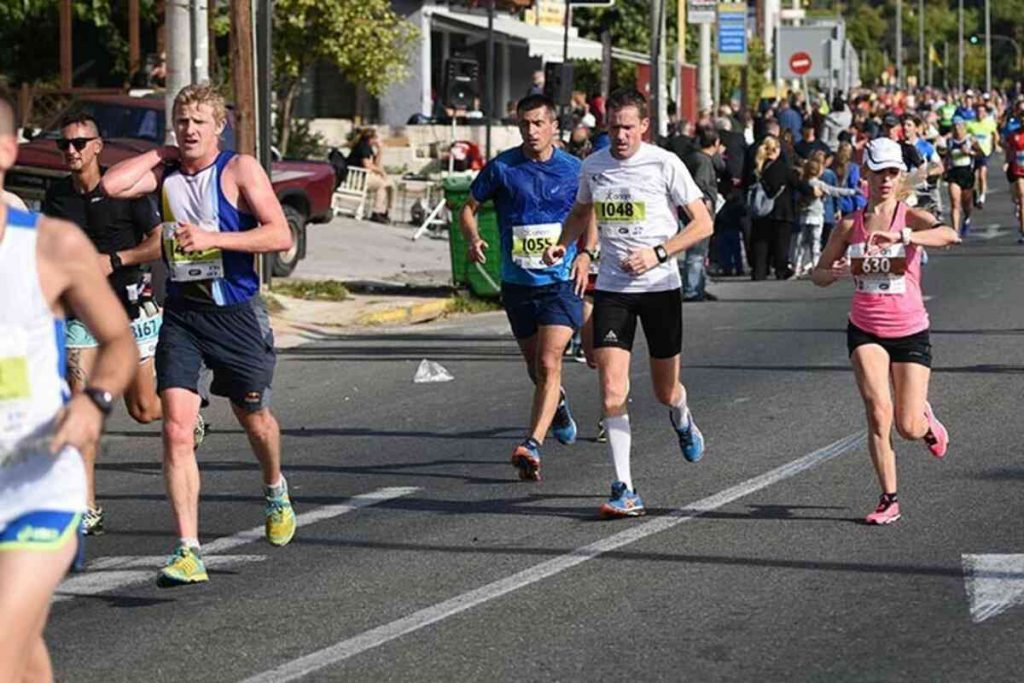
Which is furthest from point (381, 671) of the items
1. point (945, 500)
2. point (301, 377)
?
point (301, 377)

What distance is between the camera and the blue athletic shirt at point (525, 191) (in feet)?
38.9

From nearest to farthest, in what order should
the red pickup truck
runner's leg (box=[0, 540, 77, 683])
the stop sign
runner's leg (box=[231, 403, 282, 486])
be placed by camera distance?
runner's leg (box=[0, 540, 77, 683])
runner's leg (box=[231, 403, 282, 486])
the red pickup truck
the stop sign

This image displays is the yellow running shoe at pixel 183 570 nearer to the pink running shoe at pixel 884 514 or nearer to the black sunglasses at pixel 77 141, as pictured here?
the black sunglasses at pixel 77 141

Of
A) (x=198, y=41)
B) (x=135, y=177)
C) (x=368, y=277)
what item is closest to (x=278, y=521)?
(x=135, y=177)

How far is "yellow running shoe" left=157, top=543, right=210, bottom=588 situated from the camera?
8688 mm

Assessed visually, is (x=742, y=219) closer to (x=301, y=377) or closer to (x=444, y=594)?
(x=301, y=377)

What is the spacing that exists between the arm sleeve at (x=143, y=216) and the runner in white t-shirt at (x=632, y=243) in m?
2.12

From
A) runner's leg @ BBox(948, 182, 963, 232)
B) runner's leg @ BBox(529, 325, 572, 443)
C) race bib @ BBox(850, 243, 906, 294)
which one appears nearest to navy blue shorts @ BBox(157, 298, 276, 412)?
runner's leg @ BBox(529, 325, 572, 443)

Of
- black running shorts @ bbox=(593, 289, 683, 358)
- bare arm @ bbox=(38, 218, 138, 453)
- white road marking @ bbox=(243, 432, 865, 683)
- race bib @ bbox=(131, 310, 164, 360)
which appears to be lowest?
white road marking @ bbox=(243, 432, 865, 683)

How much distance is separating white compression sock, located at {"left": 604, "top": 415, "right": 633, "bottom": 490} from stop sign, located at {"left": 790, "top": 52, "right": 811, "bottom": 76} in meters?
46.8

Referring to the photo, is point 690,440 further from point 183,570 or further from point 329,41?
point 329,41

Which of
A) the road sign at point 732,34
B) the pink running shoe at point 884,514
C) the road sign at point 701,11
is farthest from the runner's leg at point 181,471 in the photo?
the road sign at point 732,34

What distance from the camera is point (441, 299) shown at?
23.3m

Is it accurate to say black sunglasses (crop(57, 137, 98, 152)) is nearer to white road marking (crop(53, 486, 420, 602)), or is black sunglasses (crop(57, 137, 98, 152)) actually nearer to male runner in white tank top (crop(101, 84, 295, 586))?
male runner in white tank top (crop(101, 84, 295, 586))
